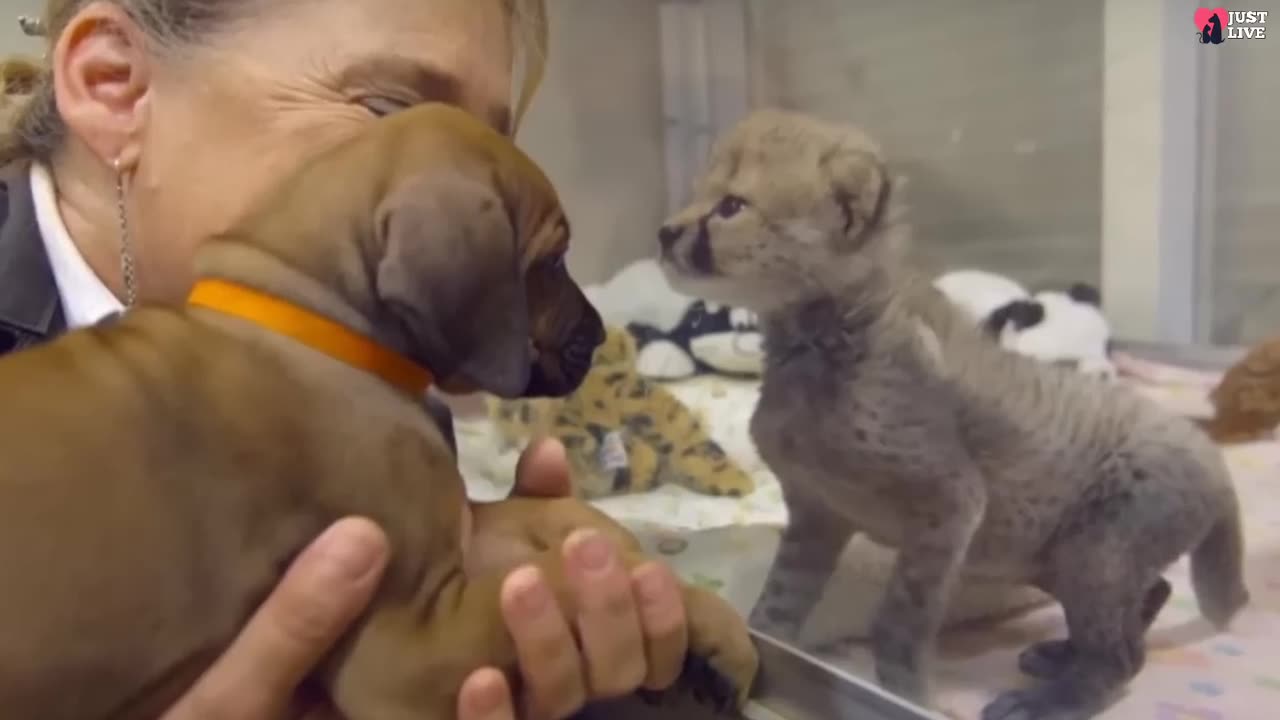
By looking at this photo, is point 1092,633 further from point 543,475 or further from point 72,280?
point 72,280

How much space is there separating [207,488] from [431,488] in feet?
0.44

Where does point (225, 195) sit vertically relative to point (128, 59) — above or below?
below

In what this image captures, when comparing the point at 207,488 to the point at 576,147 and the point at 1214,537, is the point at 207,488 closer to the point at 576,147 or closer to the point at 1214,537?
the point at 1214,537

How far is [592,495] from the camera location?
4.79 feet

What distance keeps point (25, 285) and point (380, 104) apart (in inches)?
13.8

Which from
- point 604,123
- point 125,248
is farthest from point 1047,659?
point 604,123

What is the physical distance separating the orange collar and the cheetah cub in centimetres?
33

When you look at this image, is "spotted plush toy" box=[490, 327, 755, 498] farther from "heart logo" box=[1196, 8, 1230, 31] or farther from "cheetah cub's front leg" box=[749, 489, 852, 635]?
"heart logo" box=[1196, 8, 1230, 31]

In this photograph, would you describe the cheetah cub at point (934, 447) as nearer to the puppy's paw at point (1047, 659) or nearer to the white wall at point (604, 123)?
the puppy's paw at point (1047, 659)

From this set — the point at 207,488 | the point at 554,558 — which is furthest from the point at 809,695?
the point at 207,488

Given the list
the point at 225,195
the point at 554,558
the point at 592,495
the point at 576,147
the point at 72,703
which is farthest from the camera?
the point at 576,147

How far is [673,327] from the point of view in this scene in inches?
61.0

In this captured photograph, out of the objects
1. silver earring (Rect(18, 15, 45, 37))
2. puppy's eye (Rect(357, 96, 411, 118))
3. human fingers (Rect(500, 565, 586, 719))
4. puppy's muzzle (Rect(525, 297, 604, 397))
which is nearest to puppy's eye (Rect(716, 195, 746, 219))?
puppy's muzzle (Rect(525, 297, 604, 397))

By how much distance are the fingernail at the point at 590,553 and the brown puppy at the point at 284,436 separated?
0.10 feet
